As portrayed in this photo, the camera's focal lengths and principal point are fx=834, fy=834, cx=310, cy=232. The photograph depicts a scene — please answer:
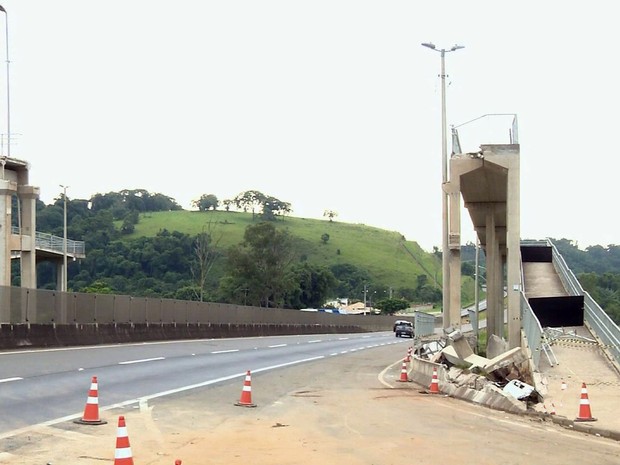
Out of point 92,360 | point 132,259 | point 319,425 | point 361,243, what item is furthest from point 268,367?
point 361,243

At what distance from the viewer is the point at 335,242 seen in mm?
173875

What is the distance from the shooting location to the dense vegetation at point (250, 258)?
4252 inches

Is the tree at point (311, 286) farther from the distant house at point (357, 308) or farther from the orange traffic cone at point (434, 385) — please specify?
the orange traffic cone at point (434, 385)

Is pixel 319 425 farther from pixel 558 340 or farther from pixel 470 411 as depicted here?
pixel 558 340

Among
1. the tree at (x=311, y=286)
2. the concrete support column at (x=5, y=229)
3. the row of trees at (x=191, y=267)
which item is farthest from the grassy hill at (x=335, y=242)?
the concrete support column at (x=5, y=229)

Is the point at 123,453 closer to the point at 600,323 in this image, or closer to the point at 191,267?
the point at 600,323

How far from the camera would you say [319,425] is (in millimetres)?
13766

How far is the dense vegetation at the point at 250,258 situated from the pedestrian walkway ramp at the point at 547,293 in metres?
20.4

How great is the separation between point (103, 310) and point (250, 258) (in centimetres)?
7329

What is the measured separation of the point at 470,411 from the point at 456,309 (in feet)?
52.6

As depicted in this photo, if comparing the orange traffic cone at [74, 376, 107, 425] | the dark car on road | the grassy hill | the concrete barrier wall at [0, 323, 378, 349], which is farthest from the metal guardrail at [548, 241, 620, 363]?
the grassy hill

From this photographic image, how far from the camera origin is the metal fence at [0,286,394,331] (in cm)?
2827

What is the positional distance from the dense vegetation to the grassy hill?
291mm

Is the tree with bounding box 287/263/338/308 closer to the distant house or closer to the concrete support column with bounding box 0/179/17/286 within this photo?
the distant house
